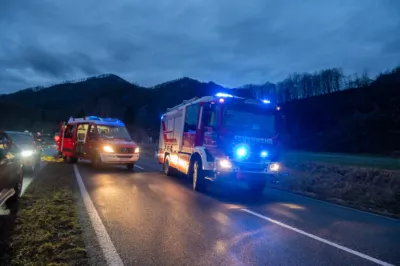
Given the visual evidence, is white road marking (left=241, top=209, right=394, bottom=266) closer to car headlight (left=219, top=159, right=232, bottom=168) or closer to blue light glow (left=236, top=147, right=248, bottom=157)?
car headlight (left=219, top=159, right=232, bottom=168)

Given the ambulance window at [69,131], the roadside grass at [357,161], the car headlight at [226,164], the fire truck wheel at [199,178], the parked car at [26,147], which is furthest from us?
the roadside grass at [357,161]

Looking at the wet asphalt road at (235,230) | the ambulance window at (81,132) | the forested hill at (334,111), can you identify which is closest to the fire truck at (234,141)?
the wet asphalt road at (235,230)

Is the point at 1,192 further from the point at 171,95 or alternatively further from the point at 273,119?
the point at 171,95

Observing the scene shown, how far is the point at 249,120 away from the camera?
35.1 feet

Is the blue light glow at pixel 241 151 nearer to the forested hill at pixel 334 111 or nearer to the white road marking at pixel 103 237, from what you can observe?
the white road marking at pixel 103 237

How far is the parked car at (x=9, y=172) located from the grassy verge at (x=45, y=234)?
389mm

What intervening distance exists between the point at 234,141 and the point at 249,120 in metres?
0.99

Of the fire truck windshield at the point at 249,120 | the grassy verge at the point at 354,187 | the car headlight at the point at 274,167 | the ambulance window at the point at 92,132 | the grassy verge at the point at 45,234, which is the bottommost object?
the grassy verge at the point at 45,234

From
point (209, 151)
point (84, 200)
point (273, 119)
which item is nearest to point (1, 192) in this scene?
point (84, 200)

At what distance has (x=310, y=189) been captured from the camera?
14242 mm

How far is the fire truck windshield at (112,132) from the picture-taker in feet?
56.5

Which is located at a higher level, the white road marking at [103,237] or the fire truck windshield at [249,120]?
the fire truck windshield at [249,120]

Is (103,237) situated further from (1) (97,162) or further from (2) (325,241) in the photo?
(1) (97,162)

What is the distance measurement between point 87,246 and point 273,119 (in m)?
7.72
